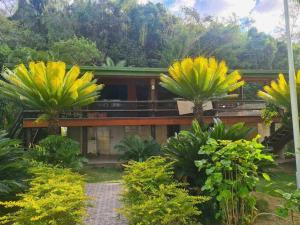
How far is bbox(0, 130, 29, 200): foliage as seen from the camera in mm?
7328

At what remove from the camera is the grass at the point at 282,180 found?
10170mm

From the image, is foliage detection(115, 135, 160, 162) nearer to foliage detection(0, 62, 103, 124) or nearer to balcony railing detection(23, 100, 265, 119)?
balcony railing detection(23, 100, 265, 119)

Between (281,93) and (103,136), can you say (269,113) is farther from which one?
(103,136)

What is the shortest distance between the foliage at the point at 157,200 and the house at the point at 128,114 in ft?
28.8

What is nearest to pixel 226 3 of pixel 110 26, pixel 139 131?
pixel 110 26

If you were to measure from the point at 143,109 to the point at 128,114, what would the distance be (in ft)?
2.65

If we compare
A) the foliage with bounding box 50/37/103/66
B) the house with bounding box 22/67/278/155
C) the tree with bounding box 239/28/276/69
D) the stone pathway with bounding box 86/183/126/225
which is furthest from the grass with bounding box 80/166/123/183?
the tree with bounding box 239/28/276/69

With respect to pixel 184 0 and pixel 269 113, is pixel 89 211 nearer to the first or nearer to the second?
pixel 269 113

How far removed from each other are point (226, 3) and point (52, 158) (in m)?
33.8

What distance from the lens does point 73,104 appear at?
43.1 feet

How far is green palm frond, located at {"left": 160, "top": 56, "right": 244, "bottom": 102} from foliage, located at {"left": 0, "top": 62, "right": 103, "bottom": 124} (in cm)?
371

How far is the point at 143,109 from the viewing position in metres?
18.2

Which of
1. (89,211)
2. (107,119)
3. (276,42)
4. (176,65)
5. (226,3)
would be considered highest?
(226,3)

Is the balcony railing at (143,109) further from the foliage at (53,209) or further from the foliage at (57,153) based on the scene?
the foliage at (53,209)
